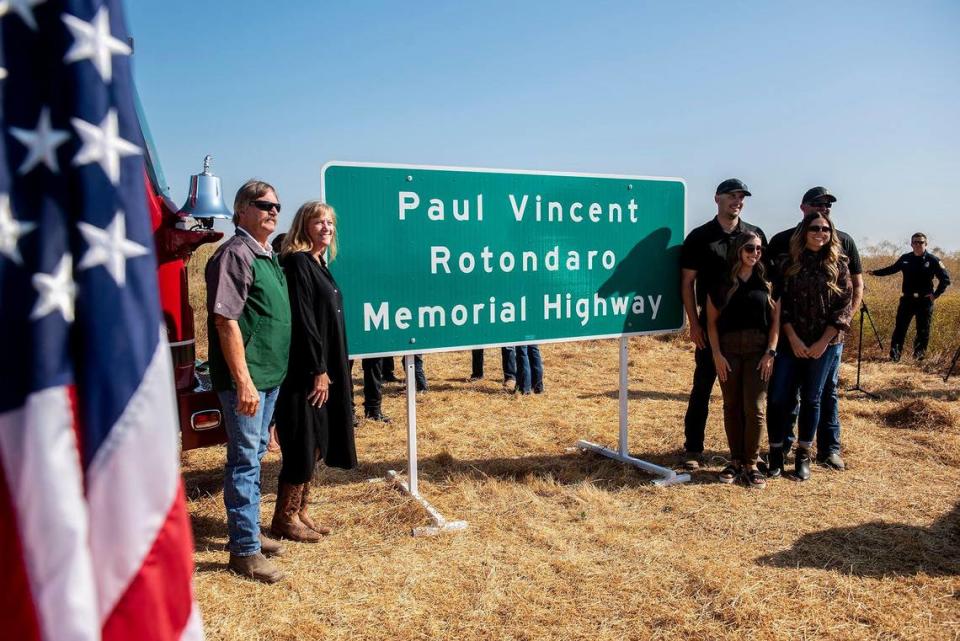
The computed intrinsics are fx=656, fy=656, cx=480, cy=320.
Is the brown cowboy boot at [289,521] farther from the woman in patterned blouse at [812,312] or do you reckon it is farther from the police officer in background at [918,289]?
the police officer in background at [918,289]

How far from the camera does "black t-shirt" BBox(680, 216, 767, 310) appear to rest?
4.98 meters

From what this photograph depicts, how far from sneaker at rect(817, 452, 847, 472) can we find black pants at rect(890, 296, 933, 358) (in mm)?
5972

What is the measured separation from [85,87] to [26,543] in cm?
73

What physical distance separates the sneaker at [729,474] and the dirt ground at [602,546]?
0.12 m

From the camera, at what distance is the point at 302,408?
357 cm

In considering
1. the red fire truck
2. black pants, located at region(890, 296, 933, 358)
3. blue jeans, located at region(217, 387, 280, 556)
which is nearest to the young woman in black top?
blue jeans, located at region(217, 387, 280, 556)

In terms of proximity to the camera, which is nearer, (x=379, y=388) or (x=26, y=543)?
(x=26, y=543)

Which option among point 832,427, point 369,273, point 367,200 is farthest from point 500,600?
point 832,427

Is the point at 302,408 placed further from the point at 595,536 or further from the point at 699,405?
the point at 699,405

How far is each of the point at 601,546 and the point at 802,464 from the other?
2088 mm

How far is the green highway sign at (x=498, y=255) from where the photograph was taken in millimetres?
4117

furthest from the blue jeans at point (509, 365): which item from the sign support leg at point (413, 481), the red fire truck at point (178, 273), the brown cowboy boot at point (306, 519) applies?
the red fire truck at point (178, 273)

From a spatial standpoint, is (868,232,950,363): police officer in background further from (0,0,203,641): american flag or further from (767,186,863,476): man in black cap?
(0,0,203,641): american flag

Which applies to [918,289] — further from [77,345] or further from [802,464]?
[77,345]
